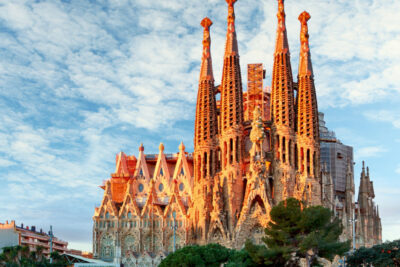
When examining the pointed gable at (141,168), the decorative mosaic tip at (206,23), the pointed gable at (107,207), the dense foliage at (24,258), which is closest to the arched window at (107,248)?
the pointed gable at (107,207)

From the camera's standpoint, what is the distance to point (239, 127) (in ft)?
194

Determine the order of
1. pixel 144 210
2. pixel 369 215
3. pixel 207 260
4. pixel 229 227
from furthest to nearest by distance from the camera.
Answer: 1. pixel 369 215
2. pixel 144 210
3. pixel 229 227
4. pixel 207 260

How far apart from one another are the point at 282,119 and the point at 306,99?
3143 mm

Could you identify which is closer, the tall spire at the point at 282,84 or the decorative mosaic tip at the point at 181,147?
the tall spire at the point at 282,84

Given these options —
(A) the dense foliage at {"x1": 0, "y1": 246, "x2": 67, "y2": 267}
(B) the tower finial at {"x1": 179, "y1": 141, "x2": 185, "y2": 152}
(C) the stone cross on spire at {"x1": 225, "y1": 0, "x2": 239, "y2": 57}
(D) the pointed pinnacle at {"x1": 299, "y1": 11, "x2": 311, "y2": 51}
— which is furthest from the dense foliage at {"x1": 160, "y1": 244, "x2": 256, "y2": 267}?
(B) the tower finial at {"x1": 179, "y1": 141, "x2": 185, "y2": 152}

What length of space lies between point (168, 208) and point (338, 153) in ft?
73.7

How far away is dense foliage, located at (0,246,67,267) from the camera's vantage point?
36.7m

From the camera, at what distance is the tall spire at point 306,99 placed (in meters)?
58.5

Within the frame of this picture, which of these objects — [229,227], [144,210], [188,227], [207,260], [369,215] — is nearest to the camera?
[207,260]

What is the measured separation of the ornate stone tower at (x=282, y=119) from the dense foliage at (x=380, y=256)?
55.7 ft

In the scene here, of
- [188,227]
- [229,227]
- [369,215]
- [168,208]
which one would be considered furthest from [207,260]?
[369,215]

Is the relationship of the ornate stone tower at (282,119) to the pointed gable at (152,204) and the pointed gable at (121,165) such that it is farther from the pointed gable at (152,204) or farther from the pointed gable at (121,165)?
the pointed gable at (121,165)

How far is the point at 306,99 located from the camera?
195ft

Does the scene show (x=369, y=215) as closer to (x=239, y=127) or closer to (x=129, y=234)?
(x=239, y=127)
